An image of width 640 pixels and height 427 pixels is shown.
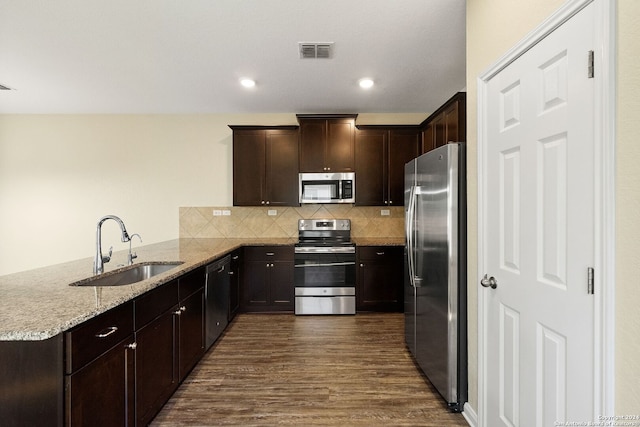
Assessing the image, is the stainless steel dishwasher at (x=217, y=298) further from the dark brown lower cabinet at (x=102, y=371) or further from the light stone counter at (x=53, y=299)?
the dark brown lower cabinet at (x=102, y=371)

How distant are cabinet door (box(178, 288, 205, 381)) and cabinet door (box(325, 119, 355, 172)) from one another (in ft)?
7.83

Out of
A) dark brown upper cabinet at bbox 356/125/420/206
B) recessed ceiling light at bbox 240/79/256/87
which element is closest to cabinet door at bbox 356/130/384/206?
dark brown upper cabinet at bbox 356/125/420/206

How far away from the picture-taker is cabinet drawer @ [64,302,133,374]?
4.16 ft

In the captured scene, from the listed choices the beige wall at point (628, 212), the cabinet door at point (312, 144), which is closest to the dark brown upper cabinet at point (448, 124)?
the cabinet door at point (312, 144)

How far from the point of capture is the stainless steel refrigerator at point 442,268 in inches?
82.0

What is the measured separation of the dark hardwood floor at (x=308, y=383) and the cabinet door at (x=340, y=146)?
2065mm

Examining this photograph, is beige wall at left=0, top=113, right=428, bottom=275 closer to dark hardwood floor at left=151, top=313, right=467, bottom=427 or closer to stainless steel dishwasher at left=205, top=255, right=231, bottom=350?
stainless steel dishwasher at left=205, top=255, right=231, bottom=350

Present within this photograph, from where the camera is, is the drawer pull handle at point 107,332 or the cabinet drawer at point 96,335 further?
the drawer pull handle at point 107,332

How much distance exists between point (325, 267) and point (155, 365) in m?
2.36

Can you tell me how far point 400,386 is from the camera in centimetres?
241

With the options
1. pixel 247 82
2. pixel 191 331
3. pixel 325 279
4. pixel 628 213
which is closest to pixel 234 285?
pixel 325 279

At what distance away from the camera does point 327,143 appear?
4.30m

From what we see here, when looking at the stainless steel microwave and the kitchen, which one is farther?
the kitchen

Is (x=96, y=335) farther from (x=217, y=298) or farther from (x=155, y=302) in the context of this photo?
(x=217, y=298)
